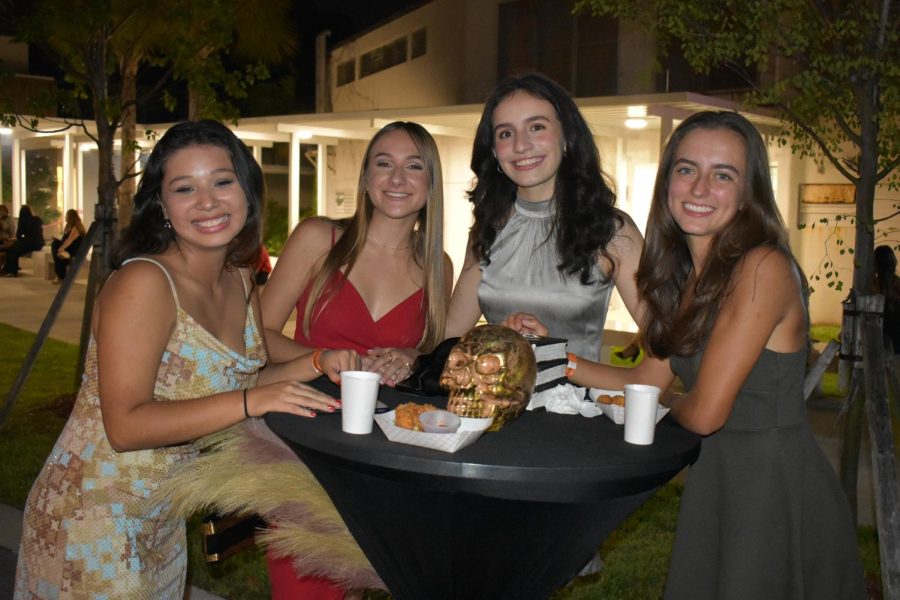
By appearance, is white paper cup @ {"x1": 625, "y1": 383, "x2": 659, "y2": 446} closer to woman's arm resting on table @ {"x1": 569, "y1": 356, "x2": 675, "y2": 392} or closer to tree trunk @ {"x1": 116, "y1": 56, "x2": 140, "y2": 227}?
woman's arm resting on table @ {"x1": 569, "y1": 356, "x2": 675, "y2": 392}

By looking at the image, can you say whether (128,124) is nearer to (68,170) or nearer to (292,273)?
(292,273)

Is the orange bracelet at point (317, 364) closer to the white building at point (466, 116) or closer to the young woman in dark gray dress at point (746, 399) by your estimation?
the young woman in dark gray dress at point (746, 399)

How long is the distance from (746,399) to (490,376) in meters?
0.88

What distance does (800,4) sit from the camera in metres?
5.30

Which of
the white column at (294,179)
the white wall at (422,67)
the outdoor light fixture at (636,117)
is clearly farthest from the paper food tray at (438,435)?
the white wall at (422,67)

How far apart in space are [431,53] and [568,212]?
19517 mm

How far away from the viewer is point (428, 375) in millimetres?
2848

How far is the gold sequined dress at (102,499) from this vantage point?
256cm

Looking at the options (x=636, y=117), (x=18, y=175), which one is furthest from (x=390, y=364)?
(x=18, y=175)

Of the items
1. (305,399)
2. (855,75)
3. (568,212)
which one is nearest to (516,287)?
(568,212)

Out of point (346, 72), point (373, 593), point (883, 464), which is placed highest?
point (346, 72)

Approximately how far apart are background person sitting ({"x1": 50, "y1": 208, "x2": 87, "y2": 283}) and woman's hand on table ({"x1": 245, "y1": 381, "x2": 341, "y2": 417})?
1628cm

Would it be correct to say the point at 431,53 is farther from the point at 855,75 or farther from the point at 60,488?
the point at 60,488

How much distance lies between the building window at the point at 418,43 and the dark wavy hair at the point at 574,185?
777 inches
